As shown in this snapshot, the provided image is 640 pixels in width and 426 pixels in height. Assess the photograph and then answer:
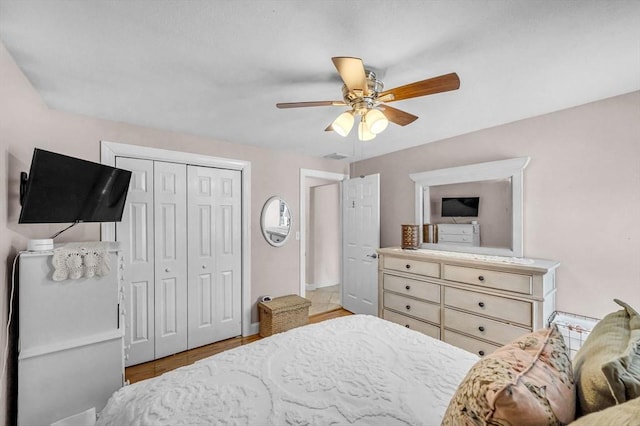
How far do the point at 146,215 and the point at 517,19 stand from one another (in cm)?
318

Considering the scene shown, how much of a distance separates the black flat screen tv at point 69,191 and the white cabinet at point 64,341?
11.2 inches

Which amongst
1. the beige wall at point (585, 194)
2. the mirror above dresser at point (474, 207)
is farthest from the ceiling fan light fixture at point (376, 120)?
the mirror above dresser at point (474, 207)

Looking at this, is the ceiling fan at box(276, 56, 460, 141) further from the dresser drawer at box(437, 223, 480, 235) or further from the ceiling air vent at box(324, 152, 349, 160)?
the ceiling air vent at box(324, 152, 349, 160)

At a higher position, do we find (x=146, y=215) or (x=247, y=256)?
(x=146, y=215)

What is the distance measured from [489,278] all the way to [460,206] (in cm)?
92

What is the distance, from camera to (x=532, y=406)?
0.63 metres

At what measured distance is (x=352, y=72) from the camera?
135 cm

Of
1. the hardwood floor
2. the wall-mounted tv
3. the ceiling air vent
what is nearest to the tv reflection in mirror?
the wall-mounted tv

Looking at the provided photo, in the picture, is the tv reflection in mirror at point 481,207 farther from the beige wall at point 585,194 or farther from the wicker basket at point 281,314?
the wicker basket at point 281,314

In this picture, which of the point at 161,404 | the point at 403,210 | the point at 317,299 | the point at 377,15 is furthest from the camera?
the point at 317,299

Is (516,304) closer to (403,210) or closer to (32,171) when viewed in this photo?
(403,210)

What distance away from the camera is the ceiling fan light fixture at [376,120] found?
62.9 inches

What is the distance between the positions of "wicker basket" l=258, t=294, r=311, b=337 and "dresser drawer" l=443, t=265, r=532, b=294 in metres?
1.71

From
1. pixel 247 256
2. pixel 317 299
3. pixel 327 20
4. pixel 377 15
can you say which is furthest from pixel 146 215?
pixel 317 299
